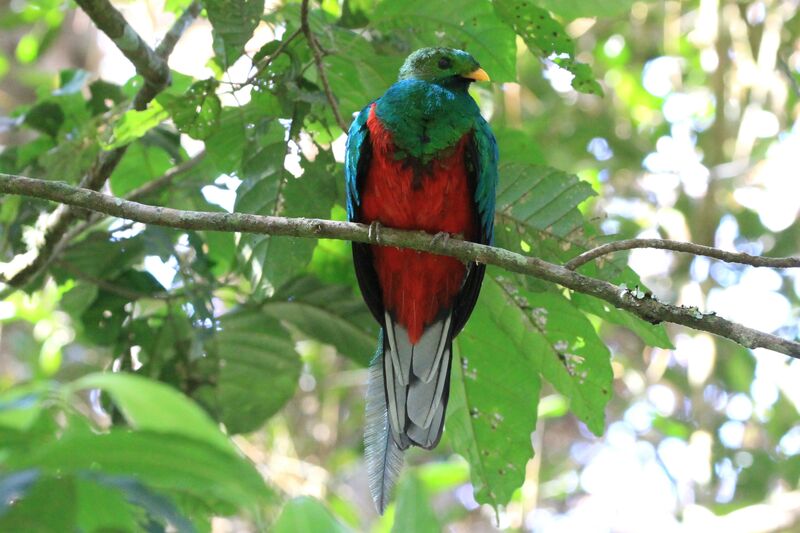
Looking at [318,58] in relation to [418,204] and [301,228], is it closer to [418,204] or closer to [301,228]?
[418,204]

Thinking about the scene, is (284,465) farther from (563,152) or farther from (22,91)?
(22,91)

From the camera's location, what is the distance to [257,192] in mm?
3301

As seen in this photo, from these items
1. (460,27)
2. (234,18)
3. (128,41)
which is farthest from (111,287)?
(460,27)

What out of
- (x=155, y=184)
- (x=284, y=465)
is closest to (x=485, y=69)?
(x=155, y=184)

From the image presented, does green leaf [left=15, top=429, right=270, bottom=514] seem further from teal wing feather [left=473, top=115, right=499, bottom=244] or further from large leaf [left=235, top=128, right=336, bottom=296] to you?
Result: teal wing feather [left=473, top=115, right=499, bottom=244]

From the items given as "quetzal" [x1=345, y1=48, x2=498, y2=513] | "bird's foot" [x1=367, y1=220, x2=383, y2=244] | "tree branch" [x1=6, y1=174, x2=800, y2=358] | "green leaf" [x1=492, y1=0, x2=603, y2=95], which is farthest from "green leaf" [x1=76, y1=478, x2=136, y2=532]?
"green leaf" [x1=492, y1=0, x2=603, y2=95]

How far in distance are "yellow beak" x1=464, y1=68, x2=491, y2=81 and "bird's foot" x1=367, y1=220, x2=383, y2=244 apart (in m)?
0.79

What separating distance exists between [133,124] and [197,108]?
22 cm

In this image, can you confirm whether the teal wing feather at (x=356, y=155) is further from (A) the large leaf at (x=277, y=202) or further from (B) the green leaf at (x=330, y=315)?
(B) the green leaf at (x=330, y=315)

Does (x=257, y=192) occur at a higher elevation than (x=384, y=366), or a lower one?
higher

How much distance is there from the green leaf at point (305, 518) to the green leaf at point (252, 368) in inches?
103

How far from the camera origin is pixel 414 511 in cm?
178

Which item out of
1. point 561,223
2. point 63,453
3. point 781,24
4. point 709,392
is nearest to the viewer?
point 63,453

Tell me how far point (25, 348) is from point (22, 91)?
2469 mm
